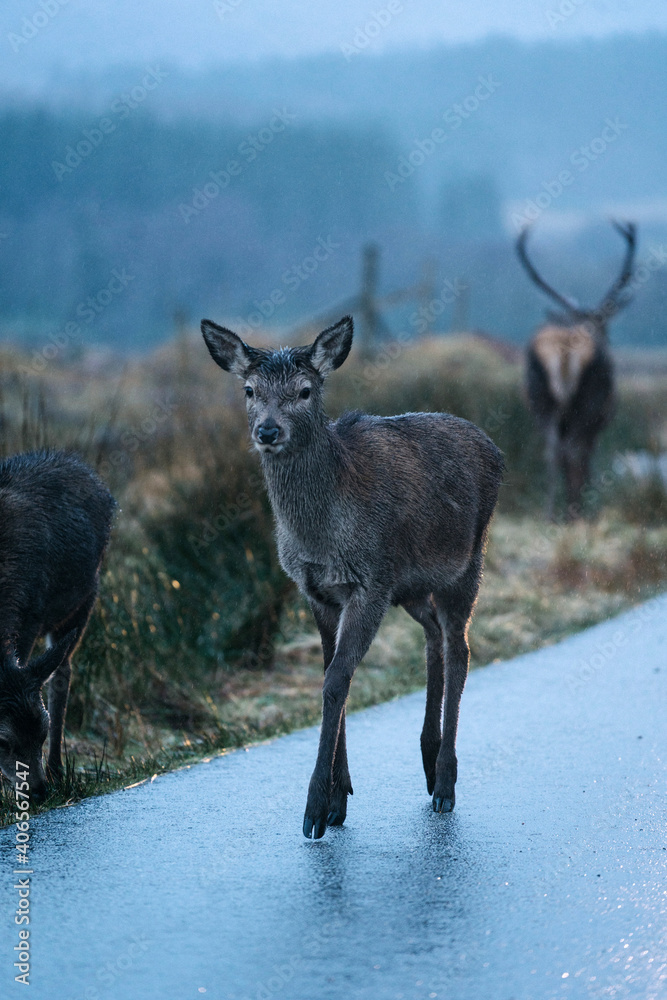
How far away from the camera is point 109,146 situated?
118 m

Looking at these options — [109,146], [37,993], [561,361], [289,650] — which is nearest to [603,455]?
[561,361]

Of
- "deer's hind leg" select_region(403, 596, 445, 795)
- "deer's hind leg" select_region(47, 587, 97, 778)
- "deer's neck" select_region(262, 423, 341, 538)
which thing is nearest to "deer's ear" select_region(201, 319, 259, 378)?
"deer's neck" select_region(262, 423, 341, 538)

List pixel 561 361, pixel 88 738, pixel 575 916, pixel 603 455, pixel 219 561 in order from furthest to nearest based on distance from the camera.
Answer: pixel 603 455 → pixel 561 361 → pixel 219 561 → pixel 88 738 → pixel 575 916

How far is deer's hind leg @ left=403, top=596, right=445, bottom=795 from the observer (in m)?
5.58

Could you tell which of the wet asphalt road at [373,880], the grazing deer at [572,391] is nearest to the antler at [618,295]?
the grazing deer at [572,391]

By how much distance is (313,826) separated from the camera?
4867 mm

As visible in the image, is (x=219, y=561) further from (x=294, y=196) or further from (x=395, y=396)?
(x=294, y=196)

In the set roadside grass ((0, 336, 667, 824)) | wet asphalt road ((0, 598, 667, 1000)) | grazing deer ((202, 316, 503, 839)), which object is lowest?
roadside grass ((0, 336, 667, 824))

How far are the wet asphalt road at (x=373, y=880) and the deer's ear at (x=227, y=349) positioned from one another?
1.88 metres

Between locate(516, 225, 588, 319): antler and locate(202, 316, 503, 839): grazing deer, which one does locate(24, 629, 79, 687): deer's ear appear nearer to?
locate(202, 316, 503, 839): grazing deer

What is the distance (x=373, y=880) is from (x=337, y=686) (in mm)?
741

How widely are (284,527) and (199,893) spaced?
4.88 ft

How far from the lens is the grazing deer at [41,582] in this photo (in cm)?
514

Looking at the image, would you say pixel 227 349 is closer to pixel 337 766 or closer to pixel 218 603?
pixel 337 766
